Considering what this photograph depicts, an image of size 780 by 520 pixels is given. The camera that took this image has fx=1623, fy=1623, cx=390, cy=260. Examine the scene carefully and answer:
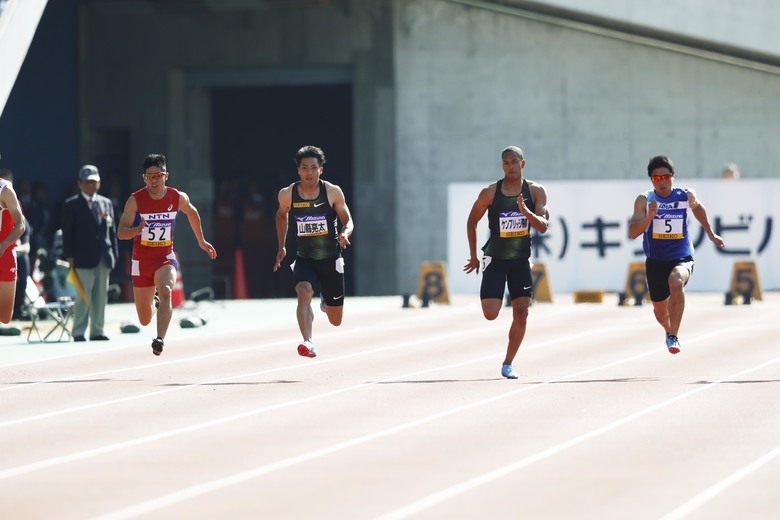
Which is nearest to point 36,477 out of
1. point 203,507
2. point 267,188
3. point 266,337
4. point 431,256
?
point 203,507

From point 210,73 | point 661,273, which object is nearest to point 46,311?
point 661,273

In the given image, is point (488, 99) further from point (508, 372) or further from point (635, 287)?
point (508, 372)

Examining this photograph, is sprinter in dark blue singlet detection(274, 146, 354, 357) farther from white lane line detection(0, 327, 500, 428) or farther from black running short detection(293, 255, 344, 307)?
white lane line detection(0, 327, 500, 428)

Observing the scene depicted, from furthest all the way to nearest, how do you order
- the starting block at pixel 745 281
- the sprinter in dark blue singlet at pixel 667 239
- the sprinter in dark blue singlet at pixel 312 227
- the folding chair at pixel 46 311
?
the starting block at pixel 745 281
the folding chair at pixel 46 311
the sprinter in dark blue singlet at pixel 667 239
the sprinter in dark blue singlet at pixel 312 227

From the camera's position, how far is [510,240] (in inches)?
550

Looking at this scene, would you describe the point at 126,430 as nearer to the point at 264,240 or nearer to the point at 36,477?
the point at 36,477

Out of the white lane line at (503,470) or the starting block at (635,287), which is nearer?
the white lane line at (503,470)

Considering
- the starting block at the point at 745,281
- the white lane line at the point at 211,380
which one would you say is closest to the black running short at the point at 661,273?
the white lane line at the point at 211,380

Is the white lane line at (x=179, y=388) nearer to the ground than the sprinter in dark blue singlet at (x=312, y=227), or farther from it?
nearer to the ground

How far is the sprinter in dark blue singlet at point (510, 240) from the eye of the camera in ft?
45.3

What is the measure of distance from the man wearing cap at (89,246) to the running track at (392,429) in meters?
0.54

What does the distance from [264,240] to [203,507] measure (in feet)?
98.2

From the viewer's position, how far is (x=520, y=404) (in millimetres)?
12078

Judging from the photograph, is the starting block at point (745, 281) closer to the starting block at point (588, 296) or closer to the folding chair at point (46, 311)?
the starting block at point (588, 296)
